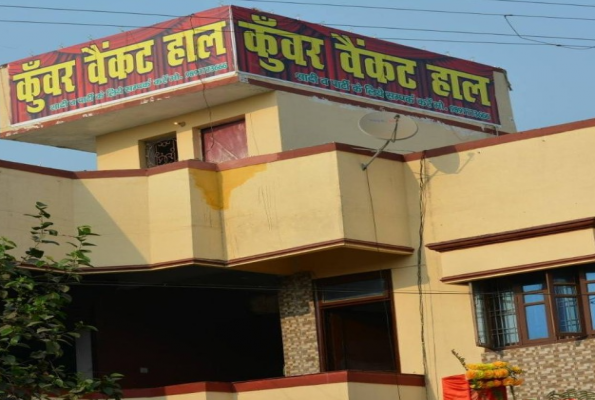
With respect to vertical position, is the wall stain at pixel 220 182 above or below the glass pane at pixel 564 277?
above

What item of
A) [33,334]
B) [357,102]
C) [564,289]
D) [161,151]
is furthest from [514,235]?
[33,334]

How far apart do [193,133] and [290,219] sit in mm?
4981

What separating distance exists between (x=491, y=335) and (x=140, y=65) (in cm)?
909

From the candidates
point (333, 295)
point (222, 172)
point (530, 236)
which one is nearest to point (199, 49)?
point (222, 172)

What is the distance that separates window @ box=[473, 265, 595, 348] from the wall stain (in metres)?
4.52

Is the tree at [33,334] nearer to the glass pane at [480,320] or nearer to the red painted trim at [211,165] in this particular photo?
the red painted trim at [211,165]

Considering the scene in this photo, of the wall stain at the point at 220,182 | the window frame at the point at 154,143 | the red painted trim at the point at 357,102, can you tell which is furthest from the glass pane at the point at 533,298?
the window frame at the point at 154,143

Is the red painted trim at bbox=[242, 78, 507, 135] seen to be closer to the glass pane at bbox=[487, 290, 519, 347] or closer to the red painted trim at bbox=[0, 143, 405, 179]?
the red painted trim at bbox=[0, 143, 405, 179]

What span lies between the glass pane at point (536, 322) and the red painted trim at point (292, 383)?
86.1 inches

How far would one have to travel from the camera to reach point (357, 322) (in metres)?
25.5

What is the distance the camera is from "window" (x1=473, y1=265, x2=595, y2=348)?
22.7m

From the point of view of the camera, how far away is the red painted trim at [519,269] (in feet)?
73.4

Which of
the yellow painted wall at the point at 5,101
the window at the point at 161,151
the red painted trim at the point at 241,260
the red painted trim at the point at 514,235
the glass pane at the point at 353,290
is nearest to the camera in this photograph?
the red painted trim at the point at 514,235

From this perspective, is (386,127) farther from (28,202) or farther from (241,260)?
(28,202)
